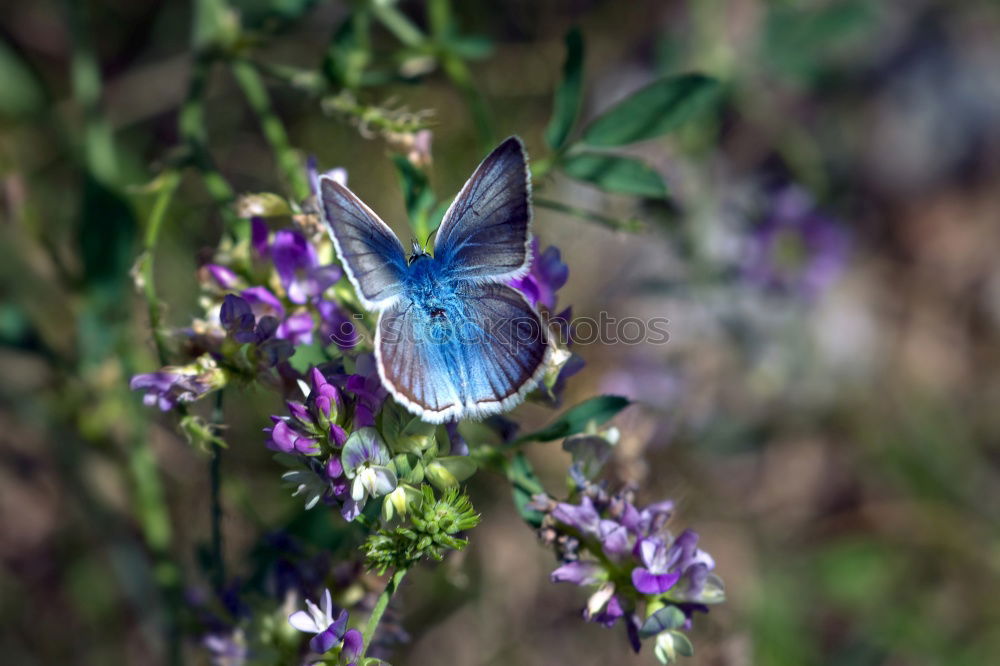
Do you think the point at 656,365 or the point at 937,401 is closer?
the point at 656,365

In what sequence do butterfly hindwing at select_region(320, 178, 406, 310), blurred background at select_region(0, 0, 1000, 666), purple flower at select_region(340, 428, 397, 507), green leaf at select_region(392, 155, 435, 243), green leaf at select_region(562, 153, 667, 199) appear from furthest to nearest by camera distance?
blurred background at select_region(0, 0, 1000, 666) → green leaf at select_region(562, 153, 667, 199) → green leaf at select_region(392, 155, 435, 243) → butterfly hindwing at select_region(320, 178, 406, 310) → purple flower at select_region(340, 428, 397, 507)

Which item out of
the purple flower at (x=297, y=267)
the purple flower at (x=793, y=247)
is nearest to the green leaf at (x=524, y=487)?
the purple flower at (x=297, y=267)

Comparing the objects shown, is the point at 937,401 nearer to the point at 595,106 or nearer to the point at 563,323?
the point at 595,106

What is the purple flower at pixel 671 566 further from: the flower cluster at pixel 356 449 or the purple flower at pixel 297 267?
the purple flower at pixel 297 267

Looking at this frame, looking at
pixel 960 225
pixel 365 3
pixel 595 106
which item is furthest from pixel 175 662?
pixel 960 225

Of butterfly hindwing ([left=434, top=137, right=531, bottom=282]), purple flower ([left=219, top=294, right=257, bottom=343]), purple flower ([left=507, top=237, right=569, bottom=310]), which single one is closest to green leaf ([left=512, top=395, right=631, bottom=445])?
purple flower ([left=507, top=237, right=569, bottom=310])

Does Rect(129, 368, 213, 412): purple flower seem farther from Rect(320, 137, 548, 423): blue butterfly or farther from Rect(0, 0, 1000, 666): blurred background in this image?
Rect(0, 0, 1000, 666): blurred background

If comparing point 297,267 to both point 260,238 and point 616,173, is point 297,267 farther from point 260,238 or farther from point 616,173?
point 616,173
